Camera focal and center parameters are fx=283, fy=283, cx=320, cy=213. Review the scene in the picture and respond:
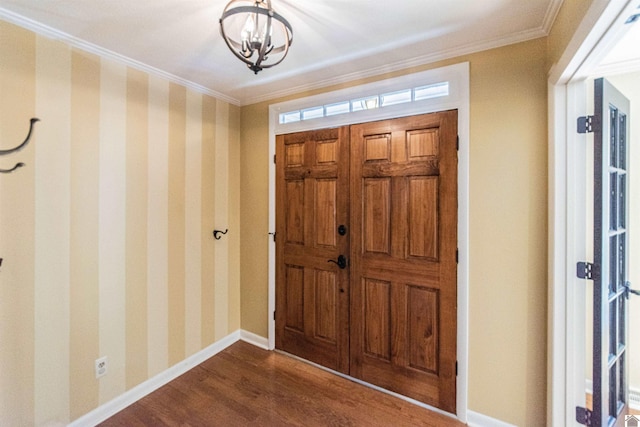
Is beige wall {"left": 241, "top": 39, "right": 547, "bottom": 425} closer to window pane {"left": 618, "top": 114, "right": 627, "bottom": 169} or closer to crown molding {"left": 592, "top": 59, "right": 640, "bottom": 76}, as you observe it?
window pane {"left": 618, "top": 114, "right": 627, "bottom": 169}

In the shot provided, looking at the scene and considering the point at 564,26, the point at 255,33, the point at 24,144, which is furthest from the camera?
the point at 24,144

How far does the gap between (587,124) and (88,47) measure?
3.03 metres

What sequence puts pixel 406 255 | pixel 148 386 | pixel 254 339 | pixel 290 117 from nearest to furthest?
pixel 406 255
pixel 148 386
pixel 290 117
pixel 254 339

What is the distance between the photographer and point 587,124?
1.51m

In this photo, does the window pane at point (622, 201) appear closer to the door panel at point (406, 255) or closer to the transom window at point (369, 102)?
the door panel at point (406, 255)

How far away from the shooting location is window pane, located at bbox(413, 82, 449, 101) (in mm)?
1967

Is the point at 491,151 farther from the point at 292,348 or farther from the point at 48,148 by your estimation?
the point at 48,148

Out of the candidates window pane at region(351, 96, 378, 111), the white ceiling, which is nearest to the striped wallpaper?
the white ceiling

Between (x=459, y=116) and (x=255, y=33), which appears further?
(x=459, y=116)

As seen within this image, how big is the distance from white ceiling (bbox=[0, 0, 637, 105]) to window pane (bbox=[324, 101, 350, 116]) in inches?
9.1

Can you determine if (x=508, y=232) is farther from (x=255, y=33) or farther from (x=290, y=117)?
(x=290, y=117)

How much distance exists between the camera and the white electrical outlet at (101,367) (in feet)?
6.35

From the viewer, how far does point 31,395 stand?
1646 millimetres

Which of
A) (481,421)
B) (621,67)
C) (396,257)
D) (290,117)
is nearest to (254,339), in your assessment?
(396,257)
